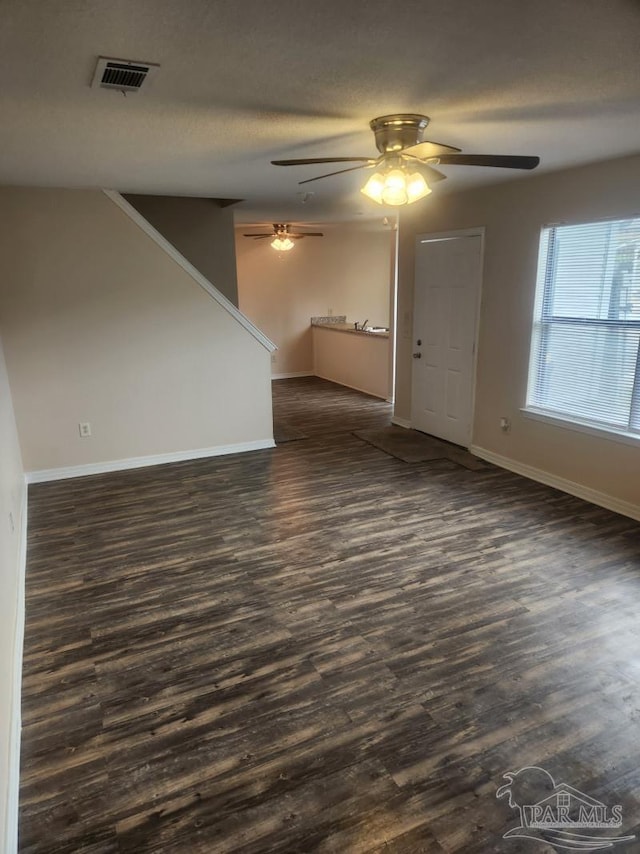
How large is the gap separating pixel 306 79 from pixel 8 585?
2.52 m

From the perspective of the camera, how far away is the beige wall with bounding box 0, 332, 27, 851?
1.76m

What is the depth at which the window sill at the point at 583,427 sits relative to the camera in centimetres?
375

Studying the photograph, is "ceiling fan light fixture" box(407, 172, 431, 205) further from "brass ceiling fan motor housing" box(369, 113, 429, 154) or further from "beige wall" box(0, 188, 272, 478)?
"beige wall" box(0, 188, 272, 478)

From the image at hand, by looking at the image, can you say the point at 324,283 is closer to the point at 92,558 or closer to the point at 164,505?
the point at 164,505

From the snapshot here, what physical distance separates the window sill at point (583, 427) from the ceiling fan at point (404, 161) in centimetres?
206

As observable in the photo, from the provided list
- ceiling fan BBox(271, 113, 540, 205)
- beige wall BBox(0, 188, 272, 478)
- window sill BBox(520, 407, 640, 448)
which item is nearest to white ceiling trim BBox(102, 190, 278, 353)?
beige wall BBox(0, 188, 272, 478)

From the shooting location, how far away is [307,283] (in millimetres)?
9266

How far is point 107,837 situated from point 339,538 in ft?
6.99

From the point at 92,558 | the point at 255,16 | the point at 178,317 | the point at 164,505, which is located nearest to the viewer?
the point at 255,16

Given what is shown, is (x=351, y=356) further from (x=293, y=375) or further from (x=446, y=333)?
(x=446, y=333)

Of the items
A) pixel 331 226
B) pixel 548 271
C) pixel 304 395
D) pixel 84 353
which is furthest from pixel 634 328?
pixel 331 226

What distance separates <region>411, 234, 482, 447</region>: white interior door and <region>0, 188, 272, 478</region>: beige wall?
1.71m

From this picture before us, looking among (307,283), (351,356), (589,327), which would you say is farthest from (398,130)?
(307,283)

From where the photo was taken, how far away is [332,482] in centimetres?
457
